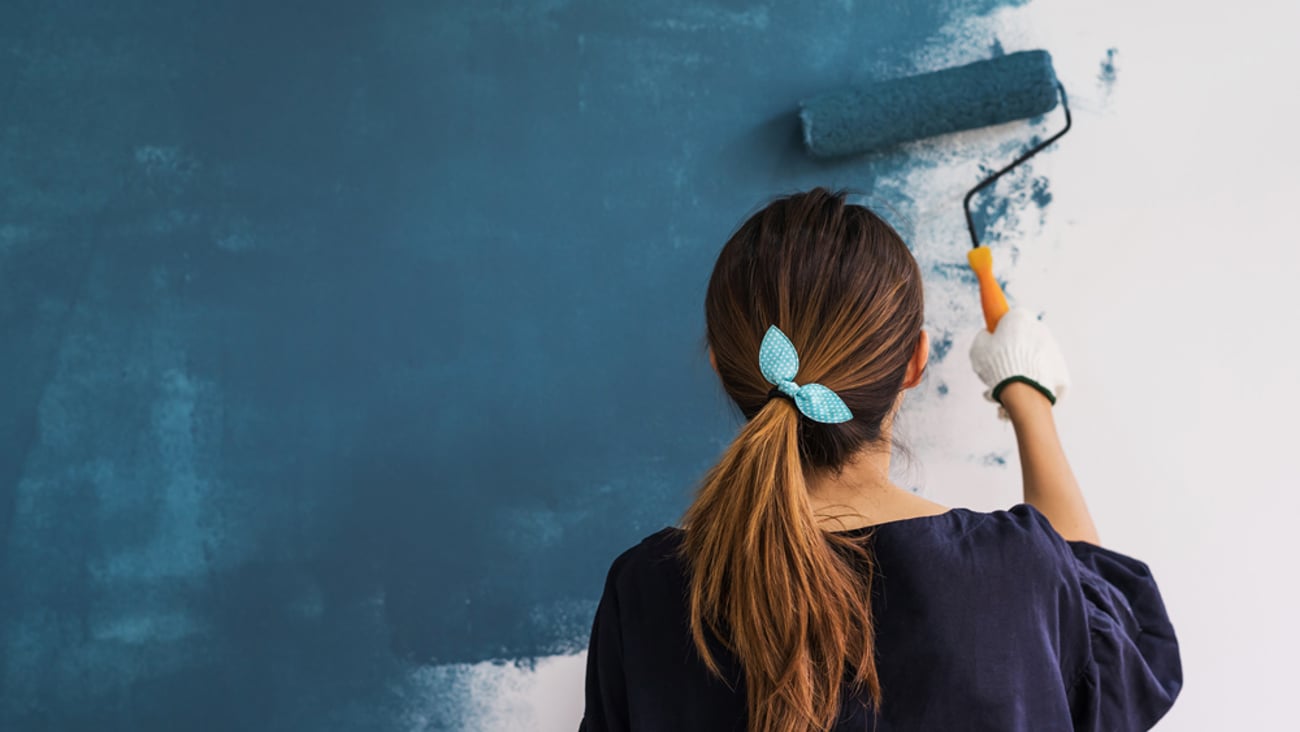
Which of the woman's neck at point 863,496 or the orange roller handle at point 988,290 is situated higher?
the orange roller handle at point 988,290

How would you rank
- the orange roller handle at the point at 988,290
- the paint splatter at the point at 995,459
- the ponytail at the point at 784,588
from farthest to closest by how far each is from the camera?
the paint splatter at the point at 995,459, the orange roller handle at the point at 988,290, the ponytail at the point at 784,588

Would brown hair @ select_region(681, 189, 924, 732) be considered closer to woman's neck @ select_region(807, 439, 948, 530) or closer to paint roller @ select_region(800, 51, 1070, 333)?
woman's neck @ select_region(807, 439, 948, 530)

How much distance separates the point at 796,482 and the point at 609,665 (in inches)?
9.6

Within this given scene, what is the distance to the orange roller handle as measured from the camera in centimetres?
109

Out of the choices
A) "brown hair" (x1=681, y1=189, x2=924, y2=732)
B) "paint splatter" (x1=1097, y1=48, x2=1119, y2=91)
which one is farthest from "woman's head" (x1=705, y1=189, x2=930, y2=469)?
"paint splatter" (x1=1097, y1=48, x2=1119, y2=91)

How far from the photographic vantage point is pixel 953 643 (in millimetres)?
735

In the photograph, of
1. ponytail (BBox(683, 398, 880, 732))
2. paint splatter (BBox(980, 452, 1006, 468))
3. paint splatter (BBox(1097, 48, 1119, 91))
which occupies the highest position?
paint splatter (BBox(1097, 48, 1119, 91))

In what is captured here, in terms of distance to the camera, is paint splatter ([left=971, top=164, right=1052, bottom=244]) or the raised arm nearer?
the raised arm

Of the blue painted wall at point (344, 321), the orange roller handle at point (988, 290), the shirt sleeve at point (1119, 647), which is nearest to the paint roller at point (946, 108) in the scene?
the orange roller handle at point (988, 290)

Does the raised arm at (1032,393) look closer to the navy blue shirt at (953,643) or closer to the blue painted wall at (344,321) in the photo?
the navy blue shirt at (953,643)

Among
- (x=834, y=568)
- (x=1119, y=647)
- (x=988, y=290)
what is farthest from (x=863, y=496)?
(x=988, y=290)

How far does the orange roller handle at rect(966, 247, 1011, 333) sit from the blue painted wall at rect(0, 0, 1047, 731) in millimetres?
256

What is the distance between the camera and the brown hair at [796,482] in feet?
2.41

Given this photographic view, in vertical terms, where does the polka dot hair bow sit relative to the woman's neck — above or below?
above
